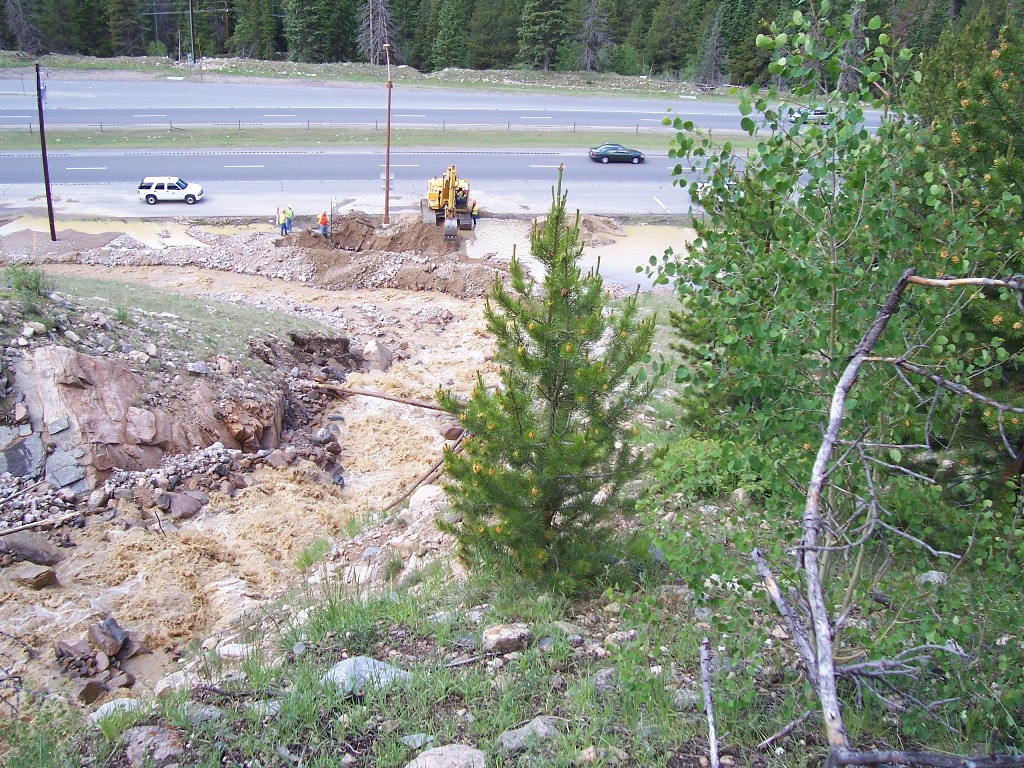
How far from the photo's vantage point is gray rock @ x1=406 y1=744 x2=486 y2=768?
14.6 feet

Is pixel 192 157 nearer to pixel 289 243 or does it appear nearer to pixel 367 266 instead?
pixel 289 243

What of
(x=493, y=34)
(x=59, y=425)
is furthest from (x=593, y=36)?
(x=59, y=425)

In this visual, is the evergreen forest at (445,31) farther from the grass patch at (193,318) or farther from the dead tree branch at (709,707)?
the dead tree branch at (709,707)

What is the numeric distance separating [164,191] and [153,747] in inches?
998

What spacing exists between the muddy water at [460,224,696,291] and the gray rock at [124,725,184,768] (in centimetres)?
1877

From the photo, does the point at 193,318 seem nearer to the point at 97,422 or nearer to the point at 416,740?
the point at 97,422

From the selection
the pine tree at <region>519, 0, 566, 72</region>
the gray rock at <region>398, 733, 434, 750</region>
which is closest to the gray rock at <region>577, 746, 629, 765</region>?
the gray rock at <region>398, 733, 434, 750</region>

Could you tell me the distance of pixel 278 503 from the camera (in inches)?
454

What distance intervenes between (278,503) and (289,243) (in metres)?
14.1

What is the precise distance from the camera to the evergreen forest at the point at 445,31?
55.6 meters

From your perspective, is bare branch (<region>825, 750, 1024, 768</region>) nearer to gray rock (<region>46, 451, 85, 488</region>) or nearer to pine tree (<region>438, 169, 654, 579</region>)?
pine tree (<region>438, 169, 654, 579</region>)

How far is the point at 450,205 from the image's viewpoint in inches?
950

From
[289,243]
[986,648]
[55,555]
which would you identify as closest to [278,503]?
[55,555]

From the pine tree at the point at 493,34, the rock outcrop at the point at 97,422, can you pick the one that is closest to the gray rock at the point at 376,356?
the rock outcrop at the point at 97,422
